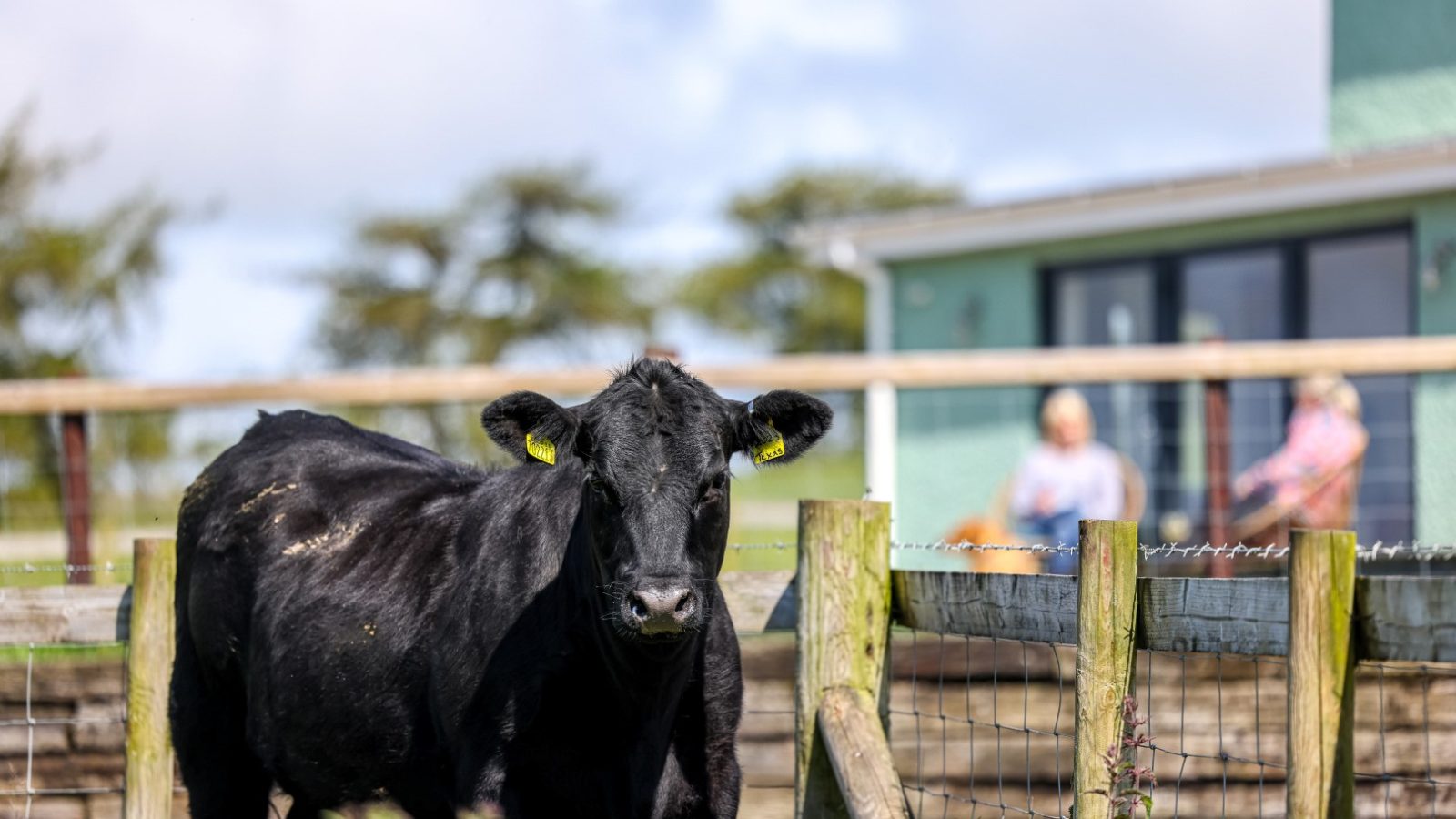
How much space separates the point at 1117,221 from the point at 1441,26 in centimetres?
324

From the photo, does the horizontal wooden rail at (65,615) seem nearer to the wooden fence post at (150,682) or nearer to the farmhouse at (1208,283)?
the wooden fence post at (150,682)

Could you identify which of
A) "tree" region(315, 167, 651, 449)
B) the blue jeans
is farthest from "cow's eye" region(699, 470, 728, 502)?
"tree" region(315, 167, 651, 449)

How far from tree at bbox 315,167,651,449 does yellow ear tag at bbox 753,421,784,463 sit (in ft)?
120

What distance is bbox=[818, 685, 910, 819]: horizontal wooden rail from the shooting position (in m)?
4.75

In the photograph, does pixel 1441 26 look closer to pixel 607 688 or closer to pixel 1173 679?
pixel 1173 679

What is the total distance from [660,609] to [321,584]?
6.02 ft

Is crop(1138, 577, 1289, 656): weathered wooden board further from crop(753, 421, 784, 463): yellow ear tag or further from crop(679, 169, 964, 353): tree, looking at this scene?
crop(679, 169, 964, 353): tree

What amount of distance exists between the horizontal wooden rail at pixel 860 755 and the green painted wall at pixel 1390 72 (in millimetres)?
10739

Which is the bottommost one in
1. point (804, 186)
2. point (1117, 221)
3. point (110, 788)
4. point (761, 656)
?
point (110, 788)

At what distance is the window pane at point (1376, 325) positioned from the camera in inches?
462

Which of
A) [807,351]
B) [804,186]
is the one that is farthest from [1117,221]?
[804,186]

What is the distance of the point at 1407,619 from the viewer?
10.8 feet

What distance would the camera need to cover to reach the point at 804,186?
217ft

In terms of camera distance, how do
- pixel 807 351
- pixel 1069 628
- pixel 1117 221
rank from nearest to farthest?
pixel 1069 628
pixel 1117 221
pixel 807 351
